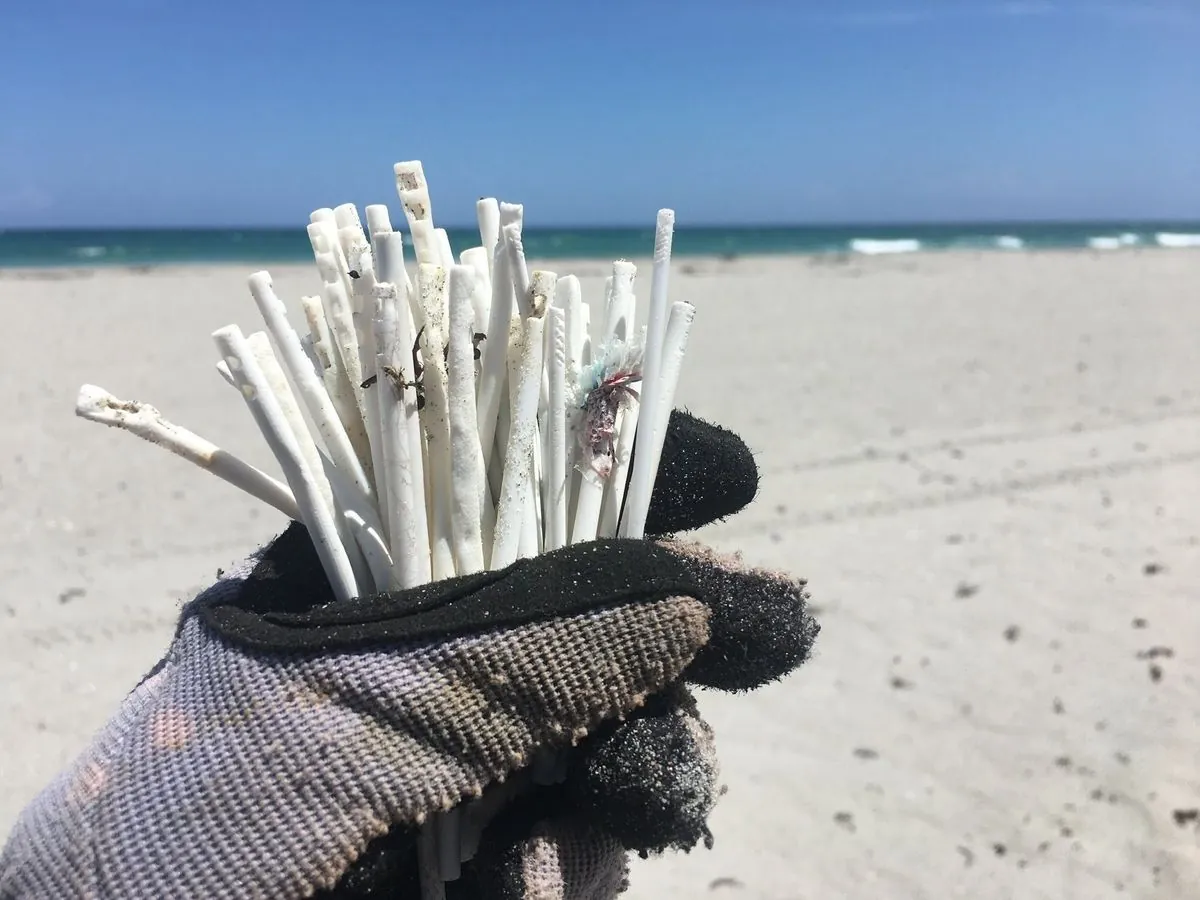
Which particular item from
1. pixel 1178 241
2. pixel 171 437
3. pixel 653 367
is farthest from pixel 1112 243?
pixel 171 437

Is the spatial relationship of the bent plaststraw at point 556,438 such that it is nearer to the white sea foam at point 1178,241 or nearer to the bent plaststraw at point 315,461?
the bent plaststraw at point 315,461

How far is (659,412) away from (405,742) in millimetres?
479

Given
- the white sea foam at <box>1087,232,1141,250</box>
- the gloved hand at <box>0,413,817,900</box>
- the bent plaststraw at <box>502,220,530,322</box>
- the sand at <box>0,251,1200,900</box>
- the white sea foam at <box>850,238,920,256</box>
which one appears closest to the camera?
the gloved hand at <box>0,413,817,900</box>

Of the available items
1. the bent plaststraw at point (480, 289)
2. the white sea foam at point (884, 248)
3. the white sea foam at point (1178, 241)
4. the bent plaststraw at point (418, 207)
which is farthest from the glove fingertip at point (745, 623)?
the white sea foam at point (1178, 241)

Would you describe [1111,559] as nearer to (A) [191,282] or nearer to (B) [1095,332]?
(B) [1095,332]

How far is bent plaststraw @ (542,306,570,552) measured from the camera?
1202mm

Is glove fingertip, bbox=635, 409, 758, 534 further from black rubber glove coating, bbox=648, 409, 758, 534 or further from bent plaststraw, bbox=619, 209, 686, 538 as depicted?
bent plaststraw, bbox=619, 209, 686, 538

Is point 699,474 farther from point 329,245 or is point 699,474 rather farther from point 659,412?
point 329,245

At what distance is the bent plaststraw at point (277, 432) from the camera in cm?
108

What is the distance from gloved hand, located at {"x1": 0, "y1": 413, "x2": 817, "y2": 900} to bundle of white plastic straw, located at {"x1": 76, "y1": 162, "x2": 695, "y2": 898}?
11 cm

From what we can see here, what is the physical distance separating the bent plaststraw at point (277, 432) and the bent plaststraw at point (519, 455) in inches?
7.2

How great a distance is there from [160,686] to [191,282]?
13702 millimetres

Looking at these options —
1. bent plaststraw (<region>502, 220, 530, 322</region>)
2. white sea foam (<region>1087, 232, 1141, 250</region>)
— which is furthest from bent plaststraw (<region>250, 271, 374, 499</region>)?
white sea foam (<region>1087, 232, 1141, 250</region>)

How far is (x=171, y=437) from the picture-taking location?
114 centimetres
